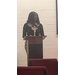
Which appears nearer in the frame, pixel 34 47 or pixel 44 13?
pixel 34 47

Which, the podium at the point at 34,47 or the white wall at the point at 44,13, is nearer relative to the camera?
the podium at the point at 34,47

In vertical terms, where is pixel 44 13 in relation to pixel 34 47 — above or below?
above

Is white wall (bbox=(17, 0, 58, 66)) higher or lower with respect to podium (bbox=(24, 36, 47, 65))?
higher

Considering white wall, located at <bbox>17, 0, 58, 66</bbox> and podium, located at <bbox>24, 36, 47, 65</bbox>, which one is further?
white wall, located at <bbox>17, 0, 58, 66</bbox>

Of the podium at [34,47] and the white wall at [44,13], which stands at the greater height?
the white wall at [44,13]
